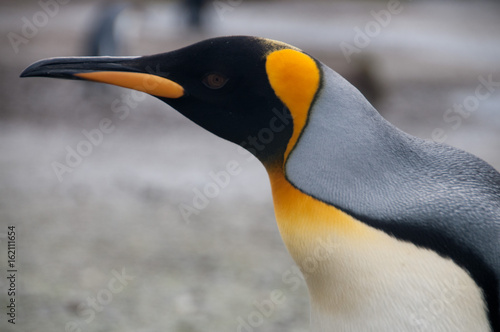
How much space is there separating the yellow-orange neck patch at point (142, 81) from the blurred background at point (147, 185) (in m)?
1.81

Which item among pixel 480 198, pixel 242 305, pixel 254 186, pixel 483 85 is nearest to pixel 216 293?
pixel 242 305

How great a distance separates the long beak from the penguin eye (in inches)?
2.3

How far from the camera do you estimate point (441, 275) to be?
1183mm

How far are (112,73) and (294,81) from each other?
0.40 m

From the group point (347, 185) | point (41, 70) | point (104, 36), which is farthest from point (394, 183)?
point (104, 36)

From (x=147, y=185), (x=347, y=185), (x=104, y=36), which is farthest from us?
(x=104, y=36)

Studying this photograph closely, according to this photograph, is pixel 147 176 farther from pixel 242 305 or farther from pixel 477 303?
pixel 477 303

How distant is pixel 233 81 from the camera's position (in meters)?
1.27

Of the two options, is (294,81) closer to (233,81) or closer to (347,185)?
(233,81)

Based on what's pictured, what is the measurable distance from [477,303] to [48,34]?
32.8ft

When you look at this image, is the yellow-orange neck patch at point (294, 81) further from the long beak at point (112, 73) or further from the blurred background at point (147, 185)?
the blurred background at point (147, 185)

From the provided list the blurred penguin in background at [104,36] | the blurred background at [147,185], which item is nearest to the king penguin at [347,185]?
the blurred background at [147,185]

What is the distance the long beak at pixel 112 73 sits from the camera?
4.27ft

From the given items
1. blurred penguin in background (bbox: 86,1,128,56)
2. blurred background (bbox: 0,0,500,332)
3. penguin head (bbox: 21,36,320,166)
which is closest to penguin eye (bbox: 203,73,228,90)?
penguin head (bbox: 21,36,320,166)
